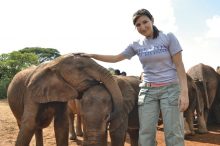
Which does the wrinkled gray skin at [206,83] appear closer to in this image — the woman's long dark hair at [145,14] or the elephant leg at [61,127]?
the elephant leg at [61,127]

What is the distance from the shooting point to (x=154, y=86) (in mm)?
5668

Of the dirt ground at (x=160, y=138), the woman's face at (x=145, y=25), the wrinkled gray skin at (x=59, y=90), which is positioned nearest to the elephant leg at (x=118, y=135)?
the wrinkled gray skin at (x=59, y=90)

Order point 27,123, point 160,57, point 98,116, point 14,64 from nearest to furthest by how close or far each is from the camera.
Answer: point 160,57
point 98,116
point 27,123
point 14,64

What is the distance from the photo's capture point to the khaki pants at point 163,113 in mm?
5527

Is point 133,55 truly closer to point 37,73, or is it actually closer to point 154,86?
point 154,86

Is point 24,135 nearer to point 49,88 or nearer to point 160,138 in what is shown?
point 49,88

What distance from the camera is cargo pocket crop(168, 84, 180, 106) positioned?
553 centimetres

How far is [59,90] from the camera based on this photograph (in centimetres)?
710

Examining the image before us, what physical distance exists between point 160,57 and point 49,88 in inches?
93.8

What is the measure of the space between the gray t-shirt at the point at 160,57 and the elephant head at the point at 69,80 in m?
1.09

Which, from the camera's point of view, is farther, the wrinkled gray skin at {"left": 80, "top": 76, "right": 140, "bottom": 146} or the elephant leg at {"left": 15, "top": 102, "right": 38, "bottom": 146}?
the elephant leg at {"left": 15, "top": 102, "right": 38, "bottom": 146}

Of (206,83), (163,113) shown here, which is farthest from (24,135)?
(206,83)

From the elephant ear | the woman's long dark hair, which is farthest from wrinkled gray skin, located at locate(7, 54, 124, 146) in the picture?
the woman's long dark hair

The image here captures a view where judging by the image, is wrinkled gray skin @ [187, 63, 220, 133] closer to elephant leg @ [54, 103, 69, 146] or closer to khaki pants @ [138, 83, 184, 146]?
elephant leg @ [54, 103, 69, 146]
